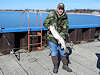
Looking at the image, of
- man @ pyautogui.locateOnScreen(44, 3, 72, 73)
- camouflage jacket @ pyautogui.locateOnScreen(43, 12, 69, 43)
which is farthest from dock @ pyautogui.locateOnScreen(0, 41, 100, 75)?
camouflage jacket @ pyautogui.locateOnScreen(43, 12, 69, 43)

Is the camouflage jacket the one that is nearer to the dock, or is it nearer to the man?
the man

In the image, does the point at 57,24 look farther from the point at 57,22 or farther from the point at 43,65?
the point at 43,65

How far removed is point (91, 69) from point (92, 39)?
365 centimetres

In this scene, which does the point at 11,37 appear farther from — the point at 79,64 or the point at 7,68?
the point at 79,64

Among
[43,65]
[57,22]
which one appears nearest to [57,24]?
[57,22]

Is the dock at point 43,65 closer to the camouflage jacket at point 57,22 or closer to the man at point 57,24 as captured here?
the man at point 57,24

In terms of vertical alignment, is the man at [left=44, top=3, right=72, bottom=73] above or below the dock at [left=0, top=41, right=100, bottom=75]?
above

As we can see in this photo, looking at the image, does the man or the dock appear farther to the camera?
the dock

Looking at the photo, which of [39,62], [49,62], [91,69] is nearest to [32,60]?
[39,62]

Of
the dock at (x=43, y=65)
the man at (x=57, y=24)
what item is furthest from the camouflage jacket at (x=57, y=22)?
the dock at (x=43, y=65)

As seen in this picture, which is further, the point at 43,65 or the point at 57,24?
the point at 43,65

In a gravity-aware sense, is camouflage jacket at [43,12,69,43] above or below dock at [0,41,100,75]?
above

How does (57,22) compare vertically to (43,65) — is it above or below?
above

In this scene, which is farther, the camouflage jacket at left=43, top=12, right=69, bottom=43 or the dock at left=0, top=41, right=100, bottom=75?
the dock at left=0, top=41, right=100, bottom=75
